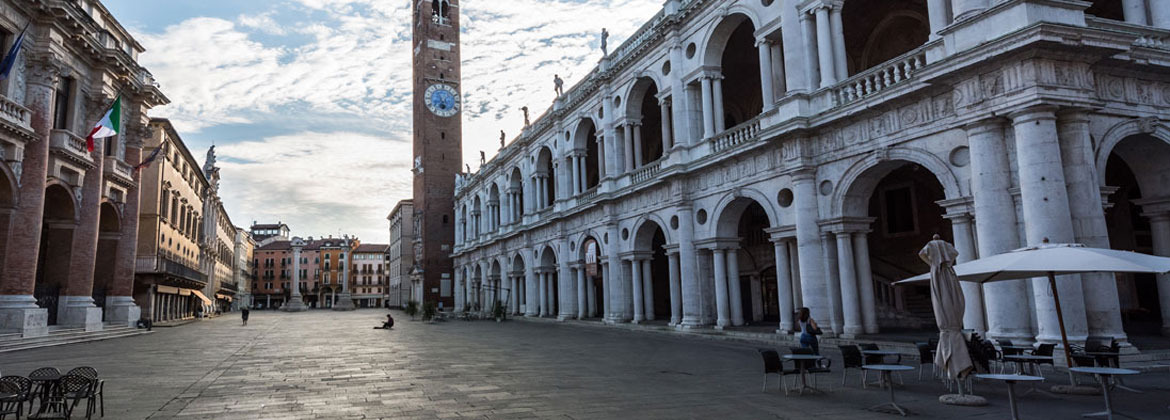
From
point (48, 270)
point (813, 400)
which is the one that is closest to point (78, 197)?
point (48, 270)

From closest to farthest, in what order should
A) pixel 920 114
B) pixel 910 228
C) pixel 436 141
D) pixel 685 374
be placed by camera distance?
1. pixel 685 374
2. pixel 920 114
3. pixel 910 228
4. pixel 436 141

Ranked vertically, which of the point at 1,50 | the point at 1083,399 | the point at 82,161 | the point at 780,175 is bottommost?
the point at 1083,399

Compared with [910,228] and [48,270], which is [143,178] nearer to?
[48,270]

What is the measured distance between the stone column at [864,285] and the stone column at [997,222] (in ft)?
14.0

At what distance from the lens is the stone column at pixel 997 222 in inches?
506

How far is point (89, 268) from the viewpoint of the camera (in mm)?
25594

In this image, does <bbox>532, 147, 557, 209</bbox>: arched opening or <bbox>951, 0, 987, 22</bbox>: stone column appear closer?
<bbox>951, 0, 987, 22</bbox>: stone column

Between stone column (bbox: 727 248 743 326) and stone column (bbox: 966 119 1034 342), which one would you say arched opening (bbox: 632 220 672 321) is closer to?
stone column (bbox: 727 248 743 326)

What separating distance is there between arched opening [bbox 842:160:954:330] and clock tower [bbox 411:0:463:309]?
157 feet

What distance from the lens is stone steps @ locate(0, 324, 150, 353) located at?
19.2 meters

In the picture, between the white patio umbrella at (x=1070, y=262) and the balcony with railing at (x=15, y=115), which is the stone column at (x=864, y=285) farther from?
the balcony with railing at (x=15, y=115)

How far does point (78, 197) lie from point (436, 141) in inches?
1585

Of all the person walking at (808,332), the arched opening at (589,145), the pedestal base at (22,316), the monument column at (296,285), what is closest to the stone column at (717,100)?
the arched opening at (589,145)

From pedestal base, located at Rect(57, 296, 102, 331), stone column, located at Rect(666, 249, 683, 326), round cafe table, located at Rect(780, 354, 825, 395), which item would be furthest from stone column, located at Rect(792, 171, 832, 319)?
pedestal base, located at Rect(57, 296, 102, 331)
